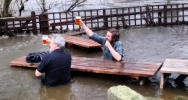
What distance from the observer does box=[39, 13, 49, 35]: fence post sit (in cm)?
1267

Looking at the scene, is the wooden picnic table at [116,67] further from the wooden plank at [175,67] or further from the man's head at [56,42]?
the man's head at [56,42]

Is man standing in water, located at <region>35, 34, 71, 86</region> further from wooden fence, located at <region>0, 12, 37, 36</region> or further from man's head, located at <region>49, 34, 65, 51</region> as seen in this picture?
wooden fence, located at <region>0, 12, 37, 36</region>

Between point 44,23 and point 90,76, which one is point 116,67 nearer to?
point 90,76

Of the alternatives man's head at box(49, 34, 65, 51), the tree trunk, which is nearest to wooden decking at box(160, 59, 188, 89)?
man's head at box(49, 34, 65, 51)

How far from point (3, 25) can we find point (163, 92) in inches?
341

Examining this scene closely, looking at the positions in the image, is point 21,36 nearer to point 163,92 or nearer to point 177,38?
point 177,38

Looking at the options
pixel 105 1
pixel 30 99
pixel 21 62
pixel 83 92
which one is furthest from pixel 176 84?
pixel 105 1

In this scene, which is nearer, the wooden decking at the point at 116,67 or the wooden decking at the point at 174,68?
the wooden decking at the point at 174,68

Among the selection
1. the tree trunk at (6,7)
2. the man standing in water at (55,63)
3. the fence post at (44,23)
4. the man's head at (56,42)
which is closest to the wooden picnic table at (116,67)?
the man standing in water at (55,63)

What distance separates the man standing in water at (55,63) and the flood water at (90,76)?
9.8 inches

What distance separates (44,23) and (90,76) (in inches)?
244

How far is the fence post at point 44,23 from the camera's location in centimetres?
1267

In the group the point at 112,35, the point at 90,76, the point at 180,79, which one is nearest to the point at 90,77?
the point at 90,76

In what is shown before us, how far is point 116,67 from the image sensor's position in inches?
261
